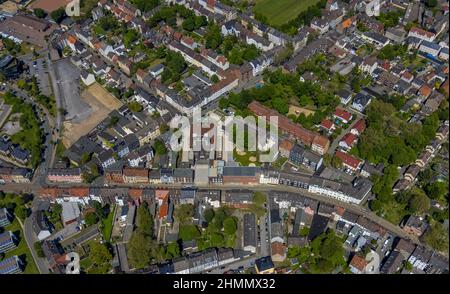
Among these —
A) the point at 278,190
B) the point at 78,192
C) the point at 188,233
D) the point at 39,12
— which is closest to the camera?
the point at 188,233

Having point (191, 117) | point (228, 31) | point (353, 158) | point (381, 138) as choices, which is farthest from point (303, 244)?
point (228, 31)

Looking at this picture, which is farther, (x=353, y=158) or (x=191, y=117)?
(x=191, y=117)

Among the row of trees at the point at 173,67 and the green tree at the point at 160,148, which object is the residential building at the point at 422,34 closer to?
the row of trees at the point at 173,67

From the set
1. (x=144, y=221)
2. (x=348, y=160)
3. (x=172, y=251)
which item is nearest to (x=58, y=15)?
(x=144, y=221)

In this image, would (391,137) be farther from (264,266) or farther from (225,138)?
(264,266)

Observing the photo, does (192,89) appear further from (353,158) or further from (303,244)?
(303,244)

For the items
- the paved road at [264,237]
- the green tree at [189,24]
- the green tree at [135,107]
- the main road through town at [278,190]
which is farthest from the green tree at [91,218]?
the green tree at [189,24]
